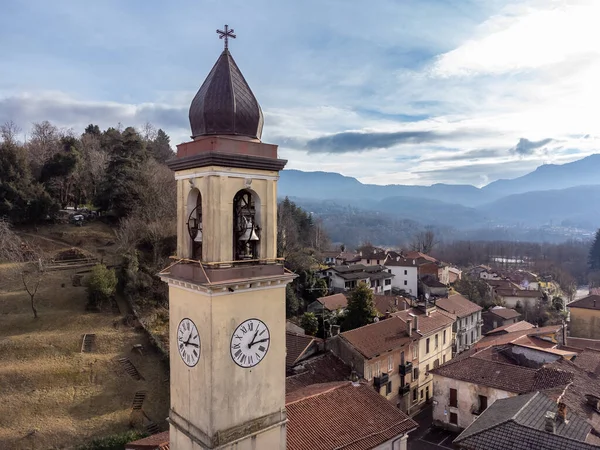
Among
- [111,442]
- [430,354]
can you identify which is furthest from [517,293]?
[111,442]

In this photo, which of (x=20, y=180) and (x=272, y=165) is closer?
(x=272, y=165)

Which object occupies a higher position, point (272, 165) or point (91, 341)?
point (272, 165)

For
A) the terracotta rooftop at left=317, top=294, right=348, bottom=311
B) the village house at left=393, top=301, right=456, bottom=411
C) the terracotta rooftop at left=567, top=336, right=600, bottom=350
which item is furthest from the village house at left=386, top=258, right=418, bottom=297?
the terracotta rooftop at left=567, top=336, right=600, bottom=350

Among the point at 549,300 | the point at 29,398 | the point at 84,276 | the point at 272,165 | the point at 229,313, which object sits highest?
the point at 272,165

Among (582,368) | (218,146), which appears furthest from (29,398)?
(582,368)

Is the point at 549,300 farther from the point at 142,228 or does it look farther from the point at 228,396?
the point at 228,396

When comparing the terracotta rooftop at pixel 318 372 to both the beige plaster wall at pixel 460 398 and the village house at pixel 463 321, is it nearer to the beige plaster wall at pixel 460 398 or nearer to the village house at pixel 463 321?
the beige plaster wall at pixel 460 398
